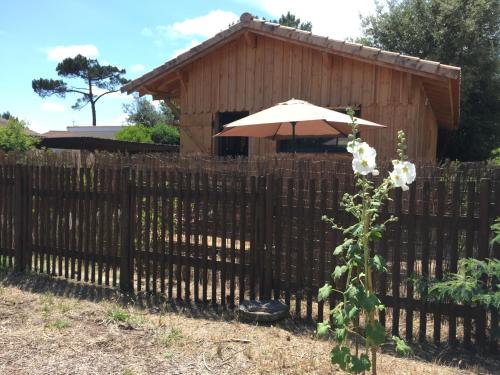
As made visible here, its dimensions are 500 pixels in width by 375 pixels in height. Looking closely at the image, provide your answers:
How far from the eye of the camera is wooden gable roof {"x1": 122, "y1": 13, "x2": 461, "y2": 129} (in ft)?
28.6

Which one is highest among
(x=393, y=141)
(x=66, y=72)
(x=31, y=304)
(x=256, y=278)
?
(x=66, y=72)

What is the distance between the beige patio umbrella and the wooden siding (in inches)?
46.1

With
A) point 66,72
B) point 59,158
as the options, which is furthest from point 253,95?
point 66,72

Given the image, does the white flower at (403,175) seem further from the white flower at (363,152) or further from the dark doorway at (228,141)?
the dark doorway at (228,141)

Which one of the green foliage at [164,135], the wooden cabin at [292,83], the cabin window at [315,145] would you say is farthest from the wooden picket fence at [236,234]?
the green foliage at [164,135]

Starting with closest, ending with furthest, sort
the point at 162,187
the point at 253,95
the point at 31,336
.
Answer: the point at 31,336 < the point at 162,187 < the point at 253,95

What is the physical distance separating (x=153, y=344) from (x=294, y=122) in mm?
4686

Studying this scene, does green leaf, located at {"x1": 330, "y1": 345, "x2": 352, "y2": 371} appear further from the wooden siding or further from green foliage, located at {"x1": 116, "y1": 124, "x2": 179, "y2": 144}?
green foliage, located at {"x1": 116, "y1": 124, "x2": 179, "y2": 144}

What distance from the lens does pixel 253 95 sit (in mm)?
10914

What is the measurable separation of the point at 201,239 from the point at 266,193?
4.24ft

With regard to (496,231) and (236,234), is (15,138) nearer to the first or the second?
(236,234)

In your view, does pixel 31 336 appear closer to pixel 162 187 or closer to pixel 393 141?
pixel 162 187

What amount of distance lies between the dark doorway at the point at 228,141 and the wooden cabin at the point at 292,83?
0.03 metres

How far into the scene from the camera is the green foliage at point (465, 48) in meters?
21.7
